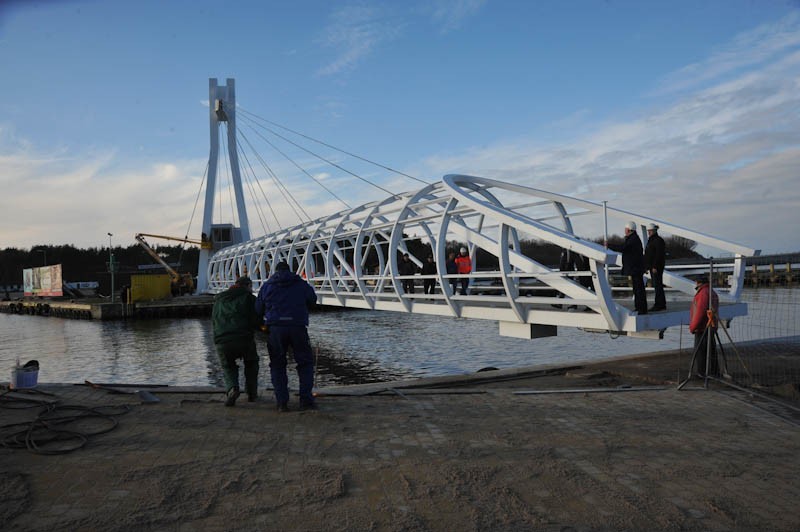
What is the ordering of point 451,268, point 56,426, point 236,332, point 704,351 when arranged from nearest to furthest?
point 56,426, point 236,332, point 704,351, point 451,268

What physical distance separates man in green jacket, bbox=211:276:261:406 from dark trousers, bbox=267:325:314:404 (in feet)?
1.25

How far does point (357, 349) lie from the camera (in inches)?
926

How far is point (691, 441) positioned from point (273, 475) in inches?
151

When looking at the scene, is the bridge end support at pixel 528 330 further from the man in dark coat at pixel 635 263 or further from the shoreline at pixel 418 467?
the shoreline at pixel 418 467

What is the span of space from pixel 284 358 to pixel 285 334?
0.28m

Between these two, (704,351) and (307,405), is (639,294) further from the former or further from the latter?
(307,405)

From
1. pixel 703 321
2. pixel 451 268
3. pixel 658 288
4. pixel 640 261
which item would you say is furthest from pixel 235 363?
pixel 451 268

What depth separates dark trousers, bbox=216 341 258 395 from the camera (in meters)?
6.82

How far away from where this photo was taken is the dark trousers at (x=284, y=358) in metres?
6.54

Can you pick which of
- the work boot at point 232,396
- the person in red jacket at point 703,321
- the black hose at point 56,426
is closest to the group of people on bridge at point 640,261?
the person in red jacket at point 703,321

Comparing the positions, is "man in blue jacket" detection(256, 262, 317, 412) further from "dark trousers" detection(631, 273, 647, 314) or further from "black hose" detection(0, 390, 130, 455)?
"dark trousers" detection(631, 273, 647, 314)

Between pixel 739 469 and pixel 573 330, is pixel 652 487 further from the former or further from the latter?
pixel 573 330

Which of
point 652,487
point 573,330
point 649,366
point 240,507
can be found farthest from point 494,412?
point 573,330

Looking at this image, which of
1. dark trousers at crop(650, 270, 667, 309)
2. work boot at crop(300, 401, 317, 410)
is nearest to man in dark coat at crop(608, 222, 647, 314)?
dark trousers at crop(650, 270, 667, 309)
